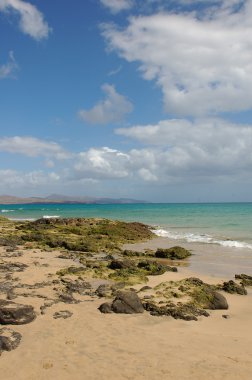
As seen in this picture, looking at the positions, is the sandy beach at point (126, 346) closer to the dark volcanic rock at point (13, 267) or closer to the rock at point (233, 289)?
the rock at point (233, 289)

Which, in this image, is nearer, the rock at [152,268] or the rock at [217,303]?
the rock at [217,303]

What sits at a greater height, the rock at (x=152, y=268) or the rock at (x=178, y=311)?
the rock at (x=152, y=268)

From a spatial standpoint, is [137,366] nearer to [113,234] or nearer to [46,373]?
[46,373]

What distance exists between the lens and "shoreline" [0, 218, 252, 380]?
8641 mm

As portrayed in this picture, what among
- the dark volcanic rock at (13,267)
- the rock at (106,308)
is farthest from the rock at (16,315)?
the dark volcanic rock at (13,267)

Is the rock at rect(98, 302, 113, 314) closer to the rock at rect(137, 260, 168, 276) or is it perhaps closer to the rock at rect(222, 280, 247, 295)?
the rock at rect(222, 280, 247, 295)

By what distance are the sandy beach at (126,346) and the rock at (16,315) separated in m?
0.22

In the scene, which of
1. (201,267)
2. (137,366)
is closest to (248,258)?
(201,267)

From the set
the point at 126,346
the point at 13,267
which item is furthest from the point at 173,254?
the point at 126,346

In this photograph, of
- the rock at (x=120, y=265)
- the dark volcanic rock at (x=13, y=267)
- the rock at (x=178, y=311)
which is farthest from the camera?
the rock at (x=120, y=265)

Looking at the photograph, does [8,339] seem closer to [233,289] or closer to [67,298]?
[67,298]

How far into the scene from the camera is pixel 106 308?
41.8 feet

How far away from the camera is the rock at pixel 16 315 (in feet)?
36.6

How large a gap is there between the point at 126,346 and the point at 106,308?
110 inches
